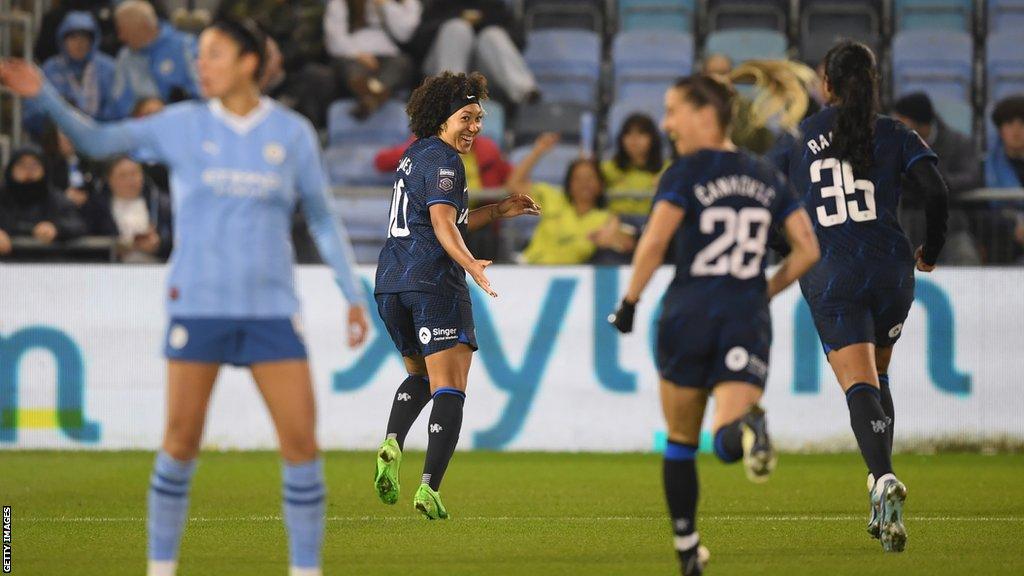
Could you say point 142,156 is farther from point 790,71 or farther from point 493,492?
point 493,492

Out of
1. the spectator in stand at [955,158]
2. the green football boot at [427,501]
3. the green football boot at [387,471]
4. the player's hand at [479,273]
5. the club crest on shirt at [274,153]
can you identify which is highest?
the spectator in stand at [955,158]

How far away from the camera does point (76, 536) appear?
7.55m

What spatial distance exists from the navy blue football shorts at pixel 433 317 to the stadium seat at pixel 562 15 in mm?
9216

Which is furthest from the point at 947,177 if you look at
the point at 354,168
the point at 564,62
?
the point at 354,168

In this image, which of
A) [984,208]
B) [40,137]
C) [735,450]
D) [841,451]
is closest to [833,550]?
[735,450]

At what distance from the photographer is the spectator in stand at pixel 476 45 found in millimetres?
15422

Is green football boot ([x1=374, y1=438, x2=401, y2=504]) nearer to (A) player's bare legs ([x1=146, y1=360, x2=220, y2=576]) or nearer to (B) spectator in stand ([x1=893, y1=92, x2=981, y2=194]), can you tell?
(A) player's bare legs ([x1=146, y1=360, x2=220, y2=576])

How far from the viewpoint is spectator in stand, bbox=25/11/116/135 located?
49.3 feet

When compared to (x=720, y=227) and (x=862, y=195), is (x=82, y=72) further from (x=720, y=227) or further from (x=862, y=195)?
(x=720, y=227)

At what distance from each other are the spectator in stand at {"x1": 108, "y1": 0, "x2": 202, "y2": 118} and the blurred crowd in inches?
0.5

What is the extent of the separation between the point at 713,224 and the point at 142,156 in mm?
1979

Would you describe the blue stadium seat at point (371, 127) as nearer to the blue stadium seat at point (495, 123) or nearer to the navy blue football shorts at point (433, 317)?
the blue stadium seat at point (495, 123)

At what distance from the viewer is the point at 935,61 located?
1625 centimetres

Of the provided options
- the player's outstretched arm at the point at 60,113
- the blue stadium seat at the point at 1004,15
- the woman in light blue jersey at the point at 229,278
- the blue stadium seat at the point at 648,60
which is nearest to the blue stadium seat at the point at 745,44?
the blue stadium seat at the point at 648,60
